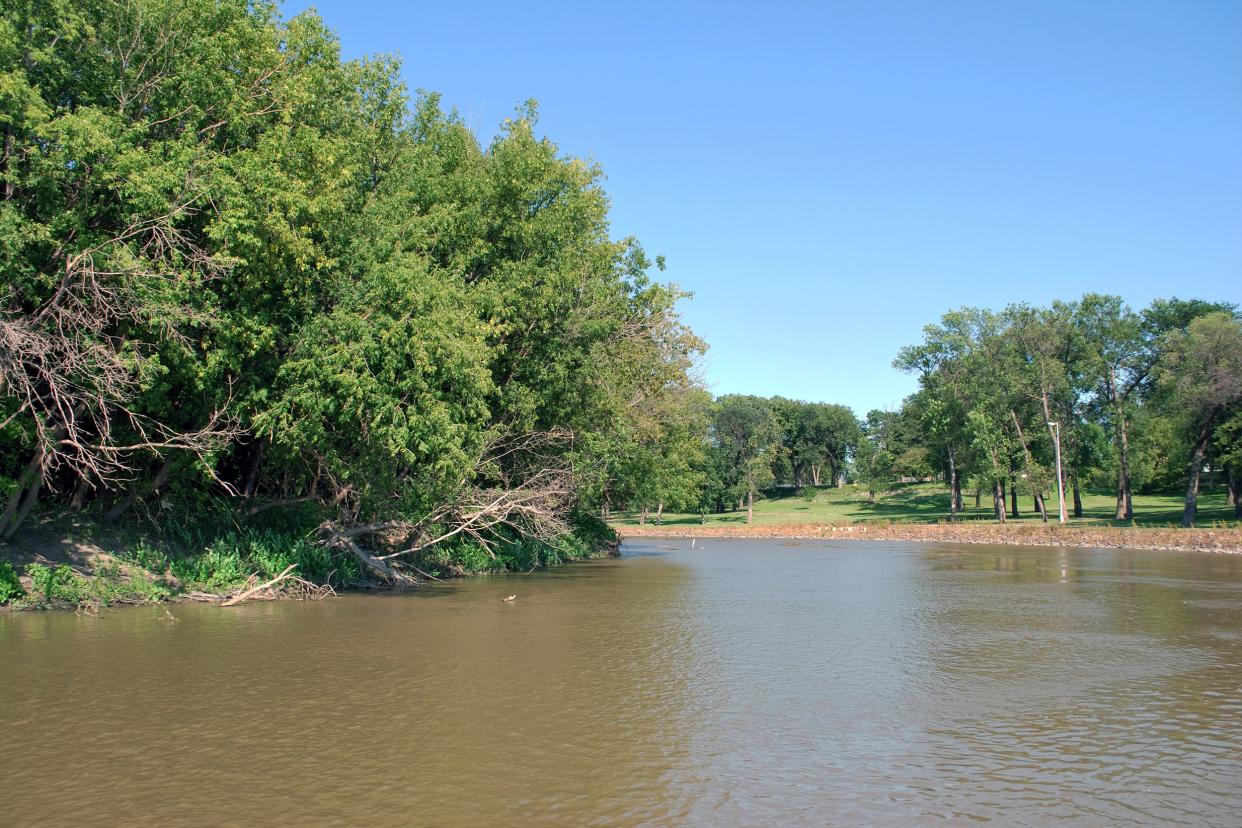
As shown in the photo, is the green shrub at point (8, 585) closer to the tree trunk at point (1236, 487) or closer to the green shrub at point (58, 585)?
the green shrub at point (58, 585)

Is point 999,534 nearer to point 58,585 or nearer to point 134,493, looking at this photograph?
point 134,493

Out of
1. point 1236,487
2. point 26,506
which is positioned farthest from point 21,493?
point 1236,487

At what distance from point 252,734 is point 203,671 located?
3.77 m

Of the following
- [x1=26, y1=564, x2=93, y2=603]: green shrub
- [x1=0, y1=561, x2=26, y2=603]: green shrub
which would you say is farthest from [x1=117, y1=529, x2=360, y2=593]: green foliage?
[x1=0, y1=561, x2=26, y2=603]: green shrub

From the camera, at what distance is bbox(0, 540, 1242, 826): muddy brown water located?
779 centimetres

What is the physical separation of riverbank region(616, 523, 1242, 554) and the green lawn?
7.35m

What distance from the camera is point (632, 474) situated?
128ft

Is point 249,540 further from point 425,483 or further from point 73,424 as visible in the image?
point 73,424

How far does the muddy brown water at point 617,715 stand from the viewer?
7.79 m

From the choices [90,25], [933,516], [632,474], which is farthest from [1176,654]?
[933,516]

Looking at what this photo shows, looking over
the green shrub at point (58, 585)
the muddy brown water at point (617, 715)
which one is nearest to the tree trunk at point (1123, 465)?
the muddy brown water at point (617, 715)

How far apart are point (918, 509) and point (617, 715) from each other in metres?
72.6

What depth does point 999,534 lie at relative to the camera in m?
51.1

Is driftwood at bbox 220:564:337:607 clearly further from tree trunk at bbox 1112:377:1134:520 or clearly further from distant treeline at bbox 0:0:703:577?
tree trunk at bbox 1112:377:1134:520
